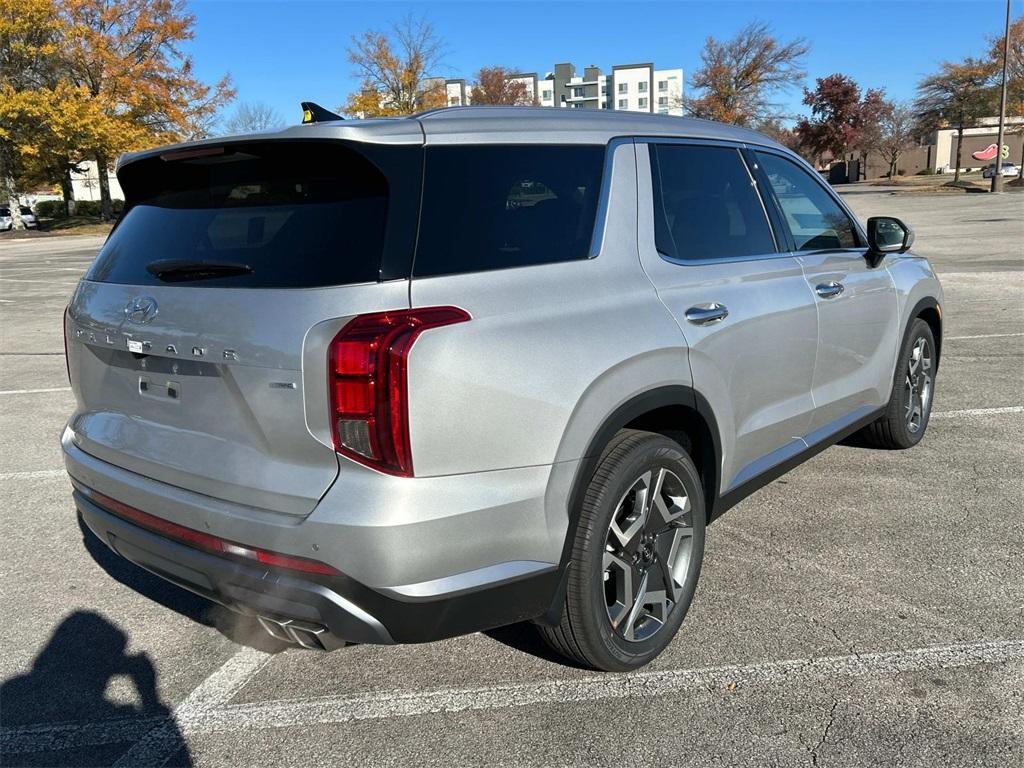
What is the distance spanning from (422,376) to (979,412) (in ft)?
17.1

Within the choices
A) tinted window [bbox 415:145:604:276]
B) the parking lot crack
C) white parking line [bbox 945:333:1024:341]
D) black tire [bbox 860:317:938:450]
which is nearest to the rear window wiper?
tinted window [bbox 415:145:604:276]

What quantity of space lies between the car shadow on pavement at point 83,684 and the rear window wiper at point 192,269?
1.44 meters

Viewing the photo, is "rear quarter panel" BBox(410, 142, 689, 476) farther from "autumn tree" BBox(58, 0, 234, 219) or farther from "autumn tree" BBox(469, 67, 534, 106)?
"autumn tree" BBox(469, 67, 534, 106)

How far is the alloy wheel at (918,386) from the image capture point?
5027 mm

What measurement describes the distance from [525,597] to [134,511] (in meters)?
1.30

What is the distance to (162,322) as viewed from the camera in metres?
2.51

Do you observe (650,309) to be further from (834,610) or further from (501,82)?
(501,82)

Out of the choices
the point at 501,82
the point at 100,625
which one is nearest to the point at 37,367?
the point at 100,625

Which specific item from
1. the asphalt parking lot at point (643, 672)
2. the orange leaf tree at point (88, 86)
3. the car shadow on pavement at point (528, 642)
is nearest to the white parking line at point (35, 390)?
the asphalt parking lot at point (643, 672)

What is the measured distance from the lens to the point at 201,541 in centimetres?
249

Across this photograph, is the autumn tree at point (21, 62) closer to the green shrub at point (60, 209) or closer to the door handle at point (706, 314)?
the green shrub at point (60, 209)

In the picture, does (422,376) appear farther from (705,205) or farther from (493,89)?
(493,89)

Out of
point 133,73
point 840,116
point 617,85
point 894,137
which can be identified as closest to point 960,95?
point 840,116

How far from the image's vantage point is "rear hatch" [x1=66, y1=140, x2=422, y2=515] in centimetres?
224
